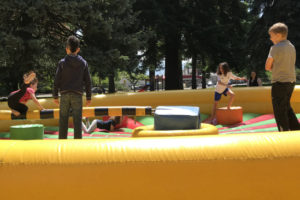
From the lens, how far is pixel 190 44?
16.6 meters

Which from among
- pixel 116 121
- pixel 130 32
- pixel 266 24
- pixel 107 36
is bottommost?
pixel 116 121

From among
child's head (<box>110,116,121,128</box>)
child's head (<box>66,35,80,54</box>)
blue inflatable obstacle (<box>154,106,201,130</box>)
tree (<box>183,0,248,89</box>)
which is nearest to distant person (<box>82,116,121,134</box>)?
child's head (<box>110,116,121,128</box>)

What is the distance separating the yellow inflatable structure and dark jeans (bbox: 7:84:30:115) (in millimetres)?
3720

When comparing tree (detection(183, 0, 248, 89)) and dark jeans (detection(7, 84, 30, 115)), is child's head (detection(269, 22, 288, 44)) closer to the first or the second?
dark jeans (detection(7, 84, 30, 115))

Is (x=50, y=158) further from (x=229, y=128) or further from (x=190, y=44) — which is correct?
(x=190, y=44)

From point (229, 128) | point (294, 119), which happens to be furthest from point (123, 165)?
point (229, 128)

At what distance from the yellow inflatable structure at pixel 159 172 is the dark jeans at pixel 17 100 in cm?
372

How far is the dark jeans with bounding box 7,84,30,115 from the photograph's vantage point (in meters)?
6.09

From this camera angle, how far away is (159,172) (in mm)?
2555

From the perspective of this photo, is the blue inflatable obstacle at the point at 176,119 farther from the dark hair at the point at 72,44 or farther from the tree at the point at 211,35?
the tree at the point at 211,35

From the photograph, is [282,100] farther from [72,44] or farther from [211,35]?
[211,35]

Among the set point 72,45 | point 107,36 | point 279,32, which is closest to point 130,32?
point 107,36

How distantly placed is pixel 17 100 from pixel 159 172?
4.41m

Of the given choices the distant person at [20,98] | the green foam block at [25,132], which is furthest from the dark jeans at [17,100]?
the green foam block at [25,132]
